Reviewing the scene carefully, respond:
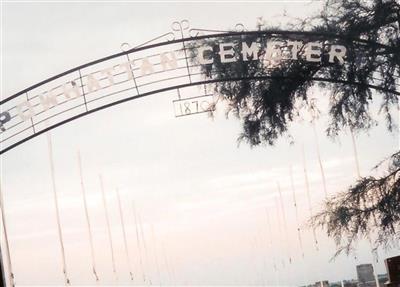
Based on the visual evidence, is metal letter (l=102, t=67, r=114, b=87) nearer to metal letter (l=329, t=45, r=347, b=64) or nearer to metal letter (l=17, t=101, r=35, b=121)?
metal letter (l=17, t=101, r=35, b=121)

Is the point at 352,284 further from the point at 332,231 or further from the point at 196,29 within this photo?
the point at 196,29

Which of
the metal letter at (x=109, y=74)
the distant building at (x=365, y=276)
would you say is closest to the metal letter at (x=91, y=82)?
the metal letter at (x=109, y=74)

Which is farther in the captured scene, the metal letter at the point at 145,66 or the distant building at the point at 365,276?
the distant building at the point at 365,276

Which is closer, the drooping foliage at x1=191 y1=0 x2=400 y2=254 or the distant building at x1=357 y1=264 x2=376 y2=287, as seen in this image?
the drooping foliage at x1=191 y1=0 x2=400 y2=254

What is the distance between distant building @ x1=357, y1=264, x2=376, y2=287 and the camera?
13.6 m

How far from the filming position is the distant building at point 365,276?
Answer: 13.6 m

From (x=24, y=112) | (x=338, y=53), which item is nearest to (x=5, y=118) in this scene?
(x=24, y=112)

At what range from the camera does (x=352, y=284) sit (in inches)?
592

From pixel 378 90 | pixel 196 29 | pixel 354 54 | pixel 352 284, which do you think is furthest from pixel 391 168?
pixel 352 284

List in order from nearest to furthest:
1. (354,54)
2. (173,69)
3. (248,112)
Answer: (173,69), (354,54), (248,112)

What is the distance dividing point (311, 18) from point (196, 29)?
268 centimetres

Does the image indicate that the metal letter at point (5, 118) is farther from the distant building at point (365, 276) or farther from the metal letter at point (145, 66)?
the distant building at point (365, 276)

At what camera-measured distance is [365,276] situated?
1371 centimetres

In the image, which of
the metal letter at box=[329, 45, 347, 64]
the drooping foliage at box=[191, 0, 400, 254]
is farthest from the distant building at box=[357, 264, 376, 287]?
the metal letter at box=[329, 45, 347, 64]
